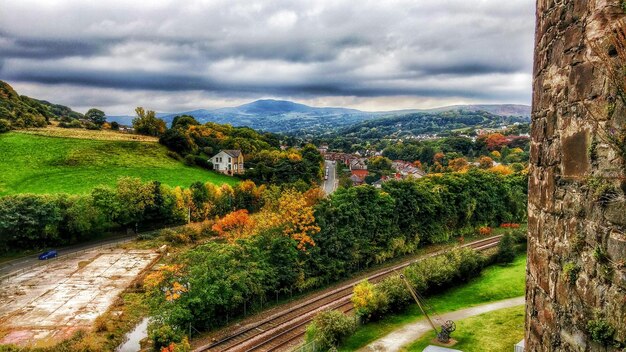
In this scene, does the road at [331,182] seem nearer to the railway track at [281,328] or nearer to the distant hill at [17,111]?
the railway track at [281,328]

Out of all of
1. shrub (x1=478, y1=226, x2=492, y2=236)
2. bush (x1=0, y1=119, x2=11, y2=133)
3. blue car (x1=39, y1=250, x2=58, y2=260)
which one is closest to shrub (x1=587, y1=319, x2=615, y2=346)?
blue car (x1=39, y1=250, x2=58, y2=260)

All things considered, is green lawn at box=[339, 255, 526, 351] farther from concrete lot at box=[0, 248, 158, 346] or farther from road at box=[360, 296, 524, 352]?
concrete lot at box=[0, 248, 158, 346]

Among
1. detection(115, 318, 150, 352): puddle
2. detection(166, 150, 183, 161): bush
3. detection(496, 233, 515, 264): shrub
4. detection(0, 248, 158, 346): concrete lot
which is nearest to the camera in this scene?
detection(115, 318, 150, 352): puddle

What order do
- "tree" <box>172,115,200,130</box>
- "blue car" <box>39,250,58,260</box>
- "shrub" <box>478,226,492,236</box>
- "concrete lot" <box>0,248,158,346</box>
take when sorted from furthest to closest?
"tree" <box>172,115,200,130</box> → "shrub" <box>478,226,492,236</box> → "blue car" <box>39,250,58,260</box> → "concrete lot" <box>0,248,158,346</box>

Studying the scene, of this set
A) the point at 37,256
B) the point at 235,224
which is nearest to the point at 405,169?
the point at 235,224

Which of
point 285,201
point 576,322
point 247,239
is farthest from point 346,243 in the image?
point 576,322

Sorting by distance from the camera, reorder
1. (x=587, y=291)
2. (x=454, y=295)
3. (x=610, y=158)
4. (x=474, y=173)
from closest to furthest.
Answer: (x=610, y=158)
(x=587, y=291)
(x=454, y=295)
(x=474, y=173)

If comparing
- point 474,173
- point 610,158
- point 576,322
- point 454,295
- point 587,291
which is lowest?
point 454,295

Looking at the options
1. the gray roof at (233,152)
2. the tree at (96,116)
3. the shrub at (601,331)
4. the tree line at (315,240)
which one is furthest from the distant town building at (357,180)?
the shrub at (601,331)

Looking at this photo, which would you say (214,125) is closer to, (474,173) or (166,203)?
(166,203)
